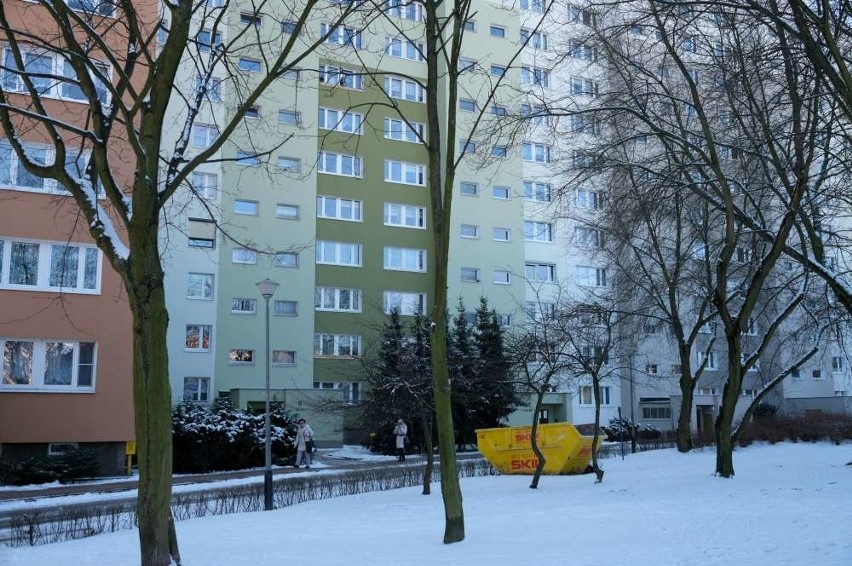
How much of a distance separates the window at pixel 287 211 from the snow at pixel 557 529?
24.7 meters

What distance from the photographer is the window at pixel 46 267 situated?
23.1 metres

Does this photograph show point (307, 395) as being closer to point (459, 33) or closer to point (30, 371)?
point (30, 371)

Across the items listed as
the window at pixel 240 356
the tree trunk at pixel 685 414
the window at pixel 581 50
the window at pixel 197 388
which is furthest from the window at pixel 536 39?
the window at pixel 197 388

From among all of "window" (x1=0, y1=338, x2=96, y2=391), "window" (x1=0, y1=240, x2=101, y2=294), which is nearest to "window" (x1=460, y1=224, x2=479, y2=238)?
"window" (x1=0, y1=240, x2=101, y2=294)

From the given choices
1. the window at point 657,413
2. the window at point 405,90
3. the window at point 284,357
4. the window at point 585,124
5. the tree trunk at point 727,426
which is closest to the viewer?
the window at point 585,124

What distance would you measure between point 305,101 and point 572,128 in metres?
26.2

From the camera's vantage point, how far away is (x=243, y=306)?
128 ft

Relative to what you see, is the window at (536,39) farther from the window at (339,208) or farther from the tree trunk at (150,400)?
the window at (339,208)

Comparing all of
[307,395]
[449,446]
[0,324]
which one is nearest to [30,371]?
[0,324]

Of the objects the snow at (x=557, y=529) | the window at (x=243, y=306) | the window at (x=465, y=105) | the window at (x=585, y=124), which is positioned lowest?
the snow at (x=557, y=529)

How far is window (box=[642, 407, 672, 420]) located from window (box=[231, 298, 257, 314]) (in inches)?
979

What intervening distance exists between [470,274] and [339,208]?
819cm

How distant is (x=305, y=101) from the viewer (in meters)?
41.0

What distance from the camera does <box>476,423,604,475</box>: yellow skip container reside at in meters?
21.4
